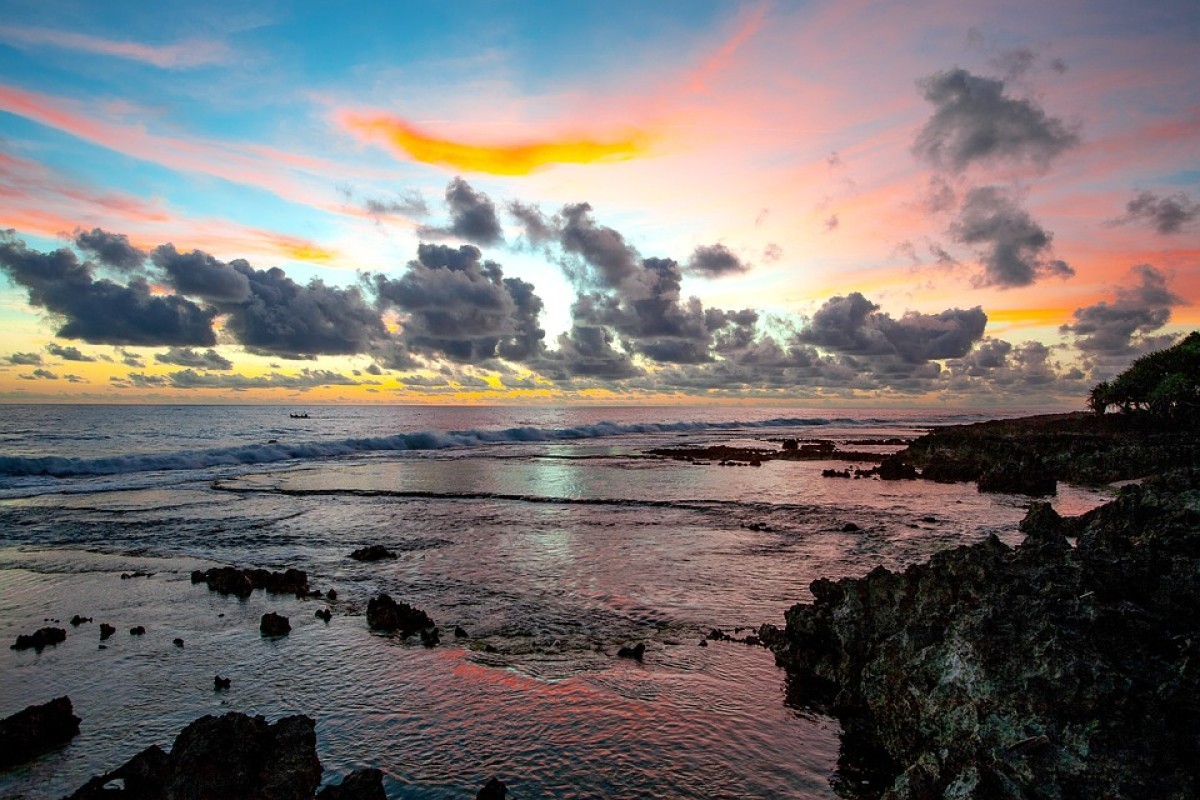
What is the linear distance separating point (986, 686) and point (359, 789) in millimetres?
7485

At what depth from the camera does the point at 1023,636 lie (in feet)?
24.3

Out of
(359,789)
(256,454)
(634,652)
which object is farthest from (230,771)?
(256,454)

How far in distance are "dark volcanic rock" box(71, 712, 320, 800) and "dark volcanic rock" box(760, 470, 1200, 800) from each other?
7114 millimetres

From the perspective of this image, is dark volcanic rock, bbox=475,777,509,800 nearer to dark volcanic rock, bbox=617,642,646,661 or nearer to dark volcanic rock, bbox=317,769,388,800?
dark volcanic rock, bbox=317,769,388,800

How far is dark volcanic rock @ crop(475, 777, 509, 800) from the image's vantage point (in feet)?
25.4

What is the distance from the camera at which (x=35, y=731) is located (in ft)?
31.1

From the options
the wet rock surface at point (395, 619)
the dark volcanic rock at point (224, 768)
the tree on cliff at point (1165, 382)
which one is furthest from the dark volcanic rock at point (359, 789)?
the tree on cliff at point (1165, 382)

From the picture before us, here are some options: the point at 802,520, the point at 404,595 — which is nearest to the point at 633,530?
the point at 802,520

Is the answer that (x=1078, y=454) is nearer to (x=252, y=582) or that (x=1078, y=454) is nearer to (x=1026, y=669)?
(x=1026, y=669)

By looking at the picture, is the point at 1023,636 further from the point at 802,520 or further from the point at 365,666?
the point at 802,520

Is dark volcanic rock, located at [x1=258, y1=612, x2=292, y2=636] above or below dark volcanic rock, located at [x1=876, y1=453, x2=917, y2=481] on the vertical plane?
below

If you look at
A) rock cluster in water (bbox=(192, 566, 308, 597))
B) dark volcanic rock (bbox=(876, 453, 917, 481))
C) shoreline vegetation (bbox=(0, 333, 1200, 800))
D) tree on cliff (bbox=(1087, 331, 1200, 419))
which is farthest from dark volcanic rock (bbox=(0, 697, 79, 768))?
tree on cliff (bbox=(1087, 331, 1200, 419))

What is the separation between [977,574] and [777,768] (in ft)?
14.1

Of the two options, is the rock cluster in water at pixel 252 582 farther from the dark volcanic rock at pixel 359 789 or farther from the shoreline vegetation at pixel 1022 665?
the shoreline vegetation at pixel 1022 665
